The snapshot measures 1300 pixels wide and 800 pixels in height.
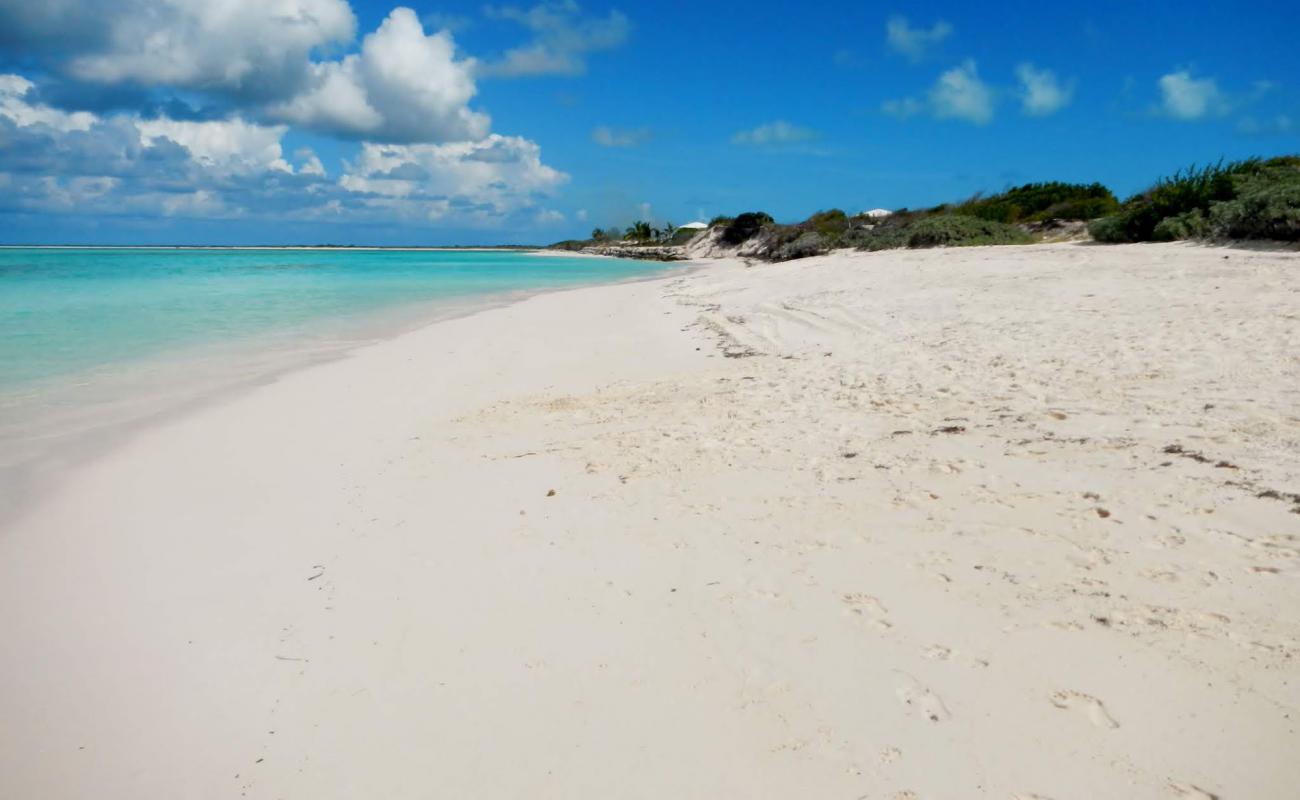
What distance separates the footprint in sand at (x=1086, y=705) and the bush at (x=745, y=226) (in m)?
47.7

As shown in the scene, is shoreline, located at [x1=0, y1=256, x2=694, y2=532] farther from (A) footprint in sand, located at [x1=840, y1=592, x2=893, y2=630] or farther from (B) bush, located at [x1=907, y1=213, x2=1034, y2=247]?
(B) bush, located at [x1=907, y1=213, x2=1034, y2=247]

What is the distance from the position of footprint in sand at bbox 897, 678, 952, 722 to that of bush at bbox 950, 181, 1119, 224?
23474 mm

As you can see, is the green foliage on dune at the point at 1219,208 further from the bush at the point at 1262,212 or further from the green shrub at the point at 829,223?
the green shrub at the point at 829,223

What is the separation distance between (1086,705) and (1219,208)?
13.3 m

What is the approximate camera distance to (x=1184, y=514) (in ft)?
10.6

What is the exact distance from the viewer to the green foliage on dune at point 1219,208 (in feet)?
34.1

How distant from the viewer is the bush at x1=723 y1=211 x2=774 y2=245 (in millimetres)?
48875

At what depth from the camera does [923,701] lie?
232 cm

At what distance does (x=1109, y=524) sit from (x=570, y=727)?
261cm

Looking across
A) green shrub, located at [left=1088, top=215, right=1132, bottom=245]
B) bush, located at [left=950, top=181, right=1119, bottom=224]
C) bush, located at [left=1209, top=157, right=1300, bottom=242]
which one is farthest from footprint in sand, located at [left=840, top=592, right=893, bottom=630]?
bush, located at [left=950, top=181, right=1119, bottom=224]

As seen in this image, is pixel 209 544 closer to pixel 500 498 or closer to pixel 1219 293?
pixel 500 498

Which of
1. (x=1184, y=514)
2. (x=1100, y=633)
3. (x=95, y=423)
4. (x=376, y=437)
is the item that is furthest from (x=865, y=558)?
(x=95, y=423)

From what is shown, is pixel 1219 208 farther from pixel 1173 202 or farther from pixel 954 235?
pixel 954 235

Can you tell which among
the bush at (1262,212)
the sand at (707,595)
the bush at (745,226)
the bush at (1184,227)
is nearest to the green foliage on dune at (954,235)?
the bush at (1184,227)
